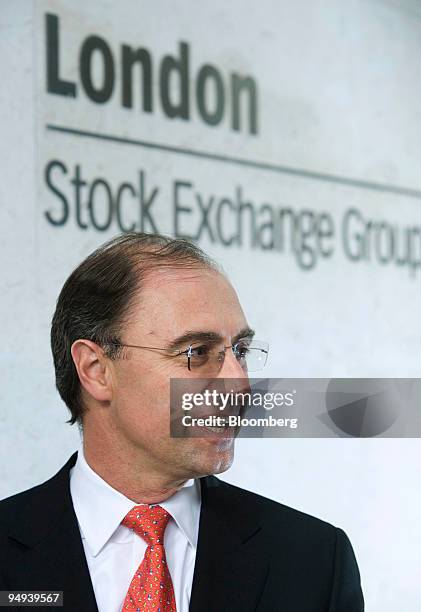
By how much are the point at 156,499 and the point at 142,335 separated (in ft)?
0.73

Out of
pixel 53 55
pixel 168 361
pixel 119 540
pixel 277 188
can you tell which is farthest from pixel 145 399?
pixel 277 188

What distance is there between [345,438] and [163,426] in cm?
144

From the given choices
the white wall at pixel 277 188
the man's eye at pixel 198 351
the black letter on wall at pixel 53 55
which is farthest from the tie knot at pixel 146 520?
A: the black letter on wall at pixel 53 55

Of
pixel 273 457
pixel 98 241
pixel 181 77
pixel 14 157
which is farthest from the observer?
pixel 273 457

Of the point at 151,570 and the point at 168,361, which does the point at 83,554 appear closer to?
the point at 151,570

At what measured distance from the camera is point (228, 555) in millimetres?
1276

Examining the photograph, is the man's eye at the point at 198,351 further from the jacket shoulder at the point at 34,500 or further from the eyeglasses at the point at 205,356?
the jacket shoulder at the point at 34,500

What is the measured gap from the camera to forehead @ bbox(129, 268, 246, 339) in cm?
126

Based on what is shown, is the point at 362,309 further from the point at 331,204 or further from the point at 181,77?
the point at 181,77

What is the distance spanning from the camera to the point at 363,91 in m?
2.67

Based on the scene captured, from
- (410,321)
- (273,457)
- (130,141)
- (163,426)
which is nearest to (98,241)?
(130,141)

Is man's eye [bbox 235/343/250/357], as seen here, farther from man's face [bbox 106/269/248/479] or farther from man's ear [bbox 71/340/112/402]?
man's ear [bbox 71/340/112/402]

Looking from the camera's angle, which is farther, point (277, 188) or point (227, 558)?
point (277, 188)

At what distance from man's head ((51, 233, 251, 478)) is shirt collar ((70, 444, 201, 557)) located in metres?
0.05
